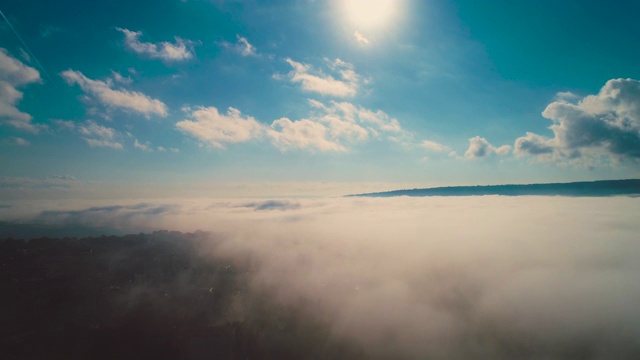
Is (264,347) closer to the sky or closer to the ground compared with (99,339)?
closer to the ground

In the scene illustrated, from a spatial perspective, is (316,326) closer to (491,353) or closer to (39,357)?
(491,353)

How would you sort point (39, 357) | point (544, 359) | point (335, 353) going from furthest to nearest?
point (544, 359)
point (335, 353)
point (39, 357)

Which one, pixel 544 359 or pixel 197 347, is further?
pixel 544 359

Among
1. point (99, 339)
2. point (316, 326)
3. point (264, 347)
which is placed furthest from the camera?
point (316, 326)

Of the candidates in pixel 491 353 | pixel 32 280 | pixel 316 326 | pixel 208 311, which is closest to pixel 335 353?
pixel 316 326

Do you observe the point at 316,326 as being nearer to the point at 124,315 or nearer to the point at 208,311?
the point at 208,311

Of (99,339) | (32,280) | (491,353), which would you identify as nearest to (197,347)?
(99,339)

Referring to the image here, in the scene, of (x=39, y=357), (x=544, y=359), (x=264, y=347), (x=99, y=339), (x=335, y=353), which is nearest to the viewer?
(x=39, y=357)

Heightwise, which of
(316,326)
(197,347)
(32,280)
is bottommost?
(316,326)

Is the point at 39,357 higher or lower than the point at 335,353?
higher
